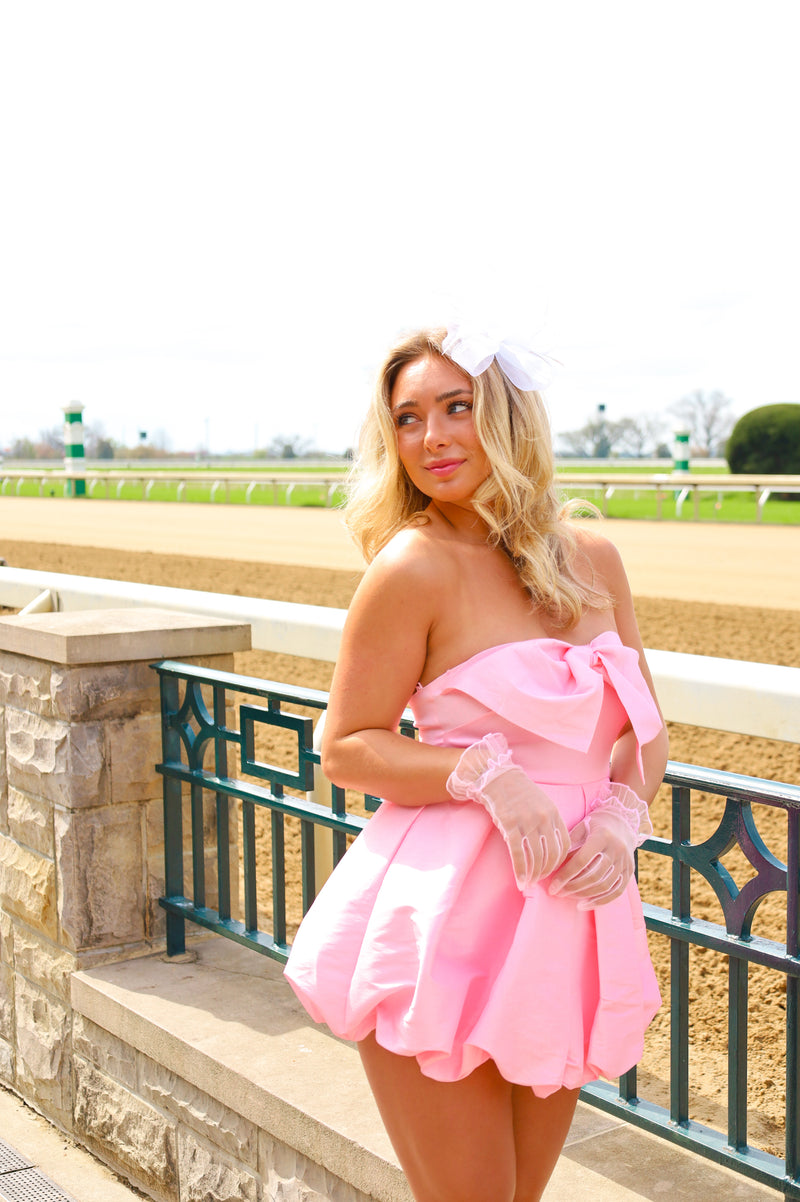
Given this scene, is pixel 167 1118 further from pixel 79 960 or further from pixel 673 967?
pixel 673 967

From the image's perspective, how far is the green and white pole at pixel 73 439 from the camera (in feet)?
111

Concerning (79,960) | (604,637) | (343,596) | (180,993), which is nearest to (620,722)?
(604,637)

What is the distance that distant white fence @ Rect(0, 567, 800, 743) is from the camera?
3104mm

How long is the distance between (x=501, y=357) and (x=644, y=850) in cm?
98

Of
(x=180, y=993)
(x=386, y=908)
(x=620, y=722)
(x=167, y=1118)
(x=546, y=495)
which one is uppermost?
(x=546, y=495)

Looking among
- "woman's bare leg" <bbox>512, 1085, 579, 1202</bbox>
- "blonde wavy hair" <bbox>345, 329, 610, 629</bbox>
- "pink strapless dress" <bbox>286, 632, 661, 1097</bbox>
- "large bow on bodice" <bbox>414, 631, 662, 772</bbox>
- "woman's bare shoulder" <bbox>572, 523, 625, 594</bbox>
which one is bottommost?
"woman's bare leg" <bbox>512, 1085, 579, 1202</bbox>

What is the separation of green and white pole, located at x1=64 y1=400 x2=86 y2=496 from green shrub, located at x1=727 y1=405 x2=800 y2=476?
56.6ft

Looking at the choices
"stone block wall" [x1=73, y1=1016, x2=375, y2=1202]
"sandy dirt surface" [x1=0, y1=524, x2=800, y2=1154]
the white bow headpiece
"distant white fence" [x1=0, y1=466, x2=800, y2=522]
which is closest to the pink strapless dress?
the white bow headpiece

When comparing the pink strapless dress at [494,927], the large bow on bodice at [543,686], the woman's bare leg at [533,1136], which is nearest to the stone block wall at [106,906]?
the woman's bare leg at [533,1136]

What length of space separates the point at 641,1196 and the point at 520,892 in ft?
2.83

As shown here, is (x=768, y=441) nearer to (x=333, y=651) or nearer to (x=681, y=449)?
(x=681, y=449)

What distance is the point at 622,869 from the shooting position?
1756 mm

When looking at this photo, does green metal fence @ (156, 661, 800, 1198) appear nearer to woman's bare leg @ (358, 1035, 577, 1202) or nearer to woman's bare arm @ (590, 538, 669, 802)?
woman's bare arm @ (590, 538, 669, 802)

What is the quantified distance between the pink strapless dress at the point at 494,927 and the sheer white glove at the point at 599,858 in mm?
32
